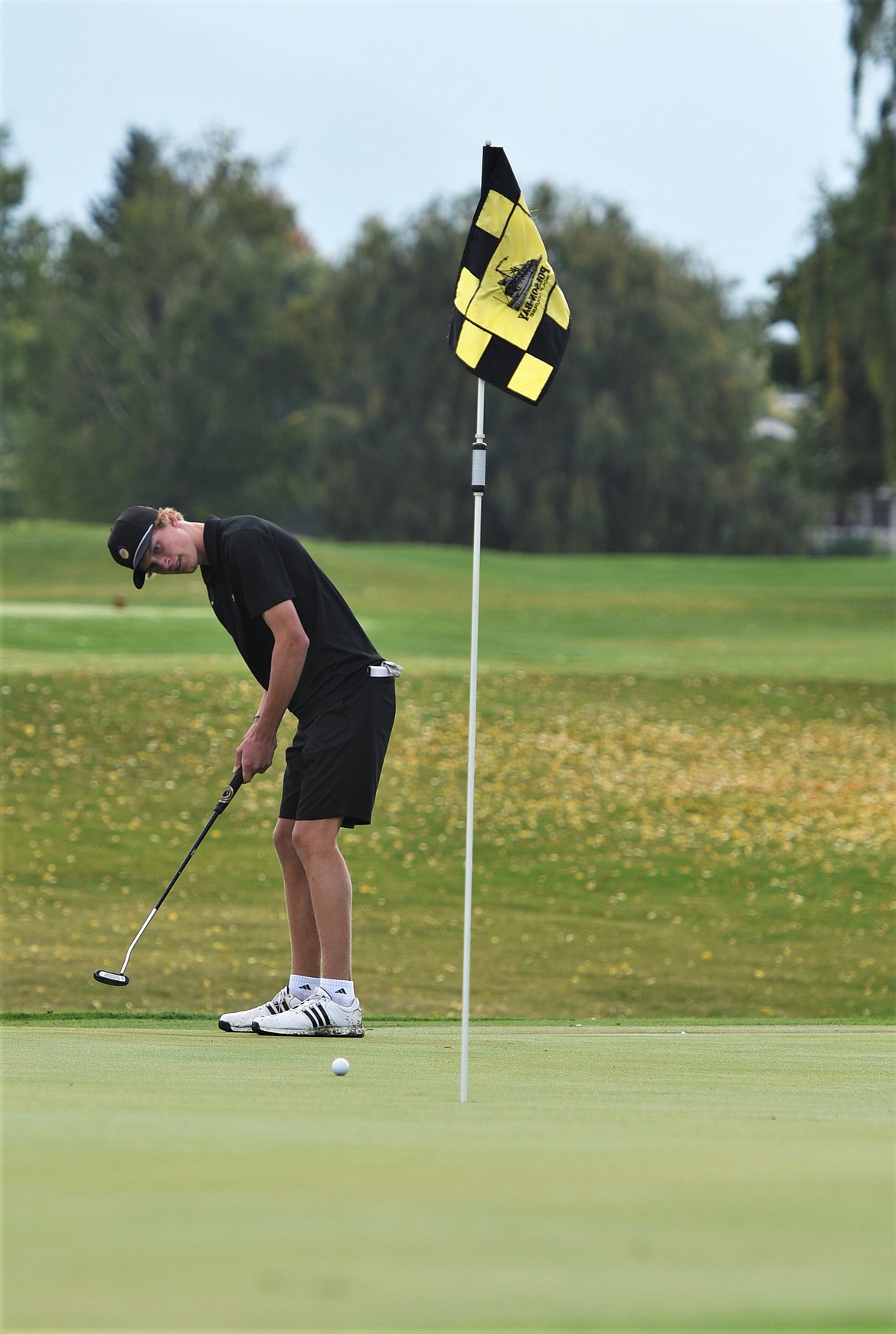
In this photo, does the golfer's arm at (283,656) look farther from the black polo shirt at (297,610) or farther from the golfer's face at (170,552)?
the golfer's face at (170,552)

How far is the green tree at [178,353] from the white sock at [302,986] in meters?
54.6

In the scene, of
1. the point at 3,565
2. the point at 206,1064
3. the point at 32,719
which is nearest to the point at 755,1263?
the point at 206,1064

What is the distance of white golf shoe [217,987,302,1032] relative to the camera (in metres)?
6.73

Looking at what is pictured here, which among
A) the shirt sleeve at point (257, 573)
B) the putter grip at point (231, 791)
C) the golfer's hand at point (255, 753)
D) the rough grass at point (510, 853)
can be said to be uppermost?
the shirt sleeve at point (257, 573)

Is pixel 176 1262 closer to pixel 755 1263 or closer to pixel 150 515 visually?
pixel 755 1263

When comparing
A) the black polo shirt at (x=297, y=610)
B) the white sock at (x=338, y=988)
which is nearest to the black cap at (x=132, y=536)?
the black polo shirt at (x=297, y=610)

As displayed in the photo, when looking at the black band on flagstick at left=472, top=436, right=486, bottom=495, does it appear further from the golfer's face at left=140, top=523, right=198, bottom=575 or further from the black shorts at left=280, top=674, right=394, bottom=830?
the golfer's face at left=140, top=523, right=198, bottom=575

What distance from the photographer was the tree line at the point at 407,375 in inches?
1490

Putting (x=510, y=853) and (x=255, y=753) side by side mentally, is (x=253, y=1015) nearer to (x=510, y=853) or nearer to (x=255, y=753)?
(x=255, y=753)

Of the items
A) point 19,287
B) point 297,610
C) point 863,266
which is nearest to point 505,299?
point 297,610

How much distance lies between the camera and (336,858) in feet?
20.8

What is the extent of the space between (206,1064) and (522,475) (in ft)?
140

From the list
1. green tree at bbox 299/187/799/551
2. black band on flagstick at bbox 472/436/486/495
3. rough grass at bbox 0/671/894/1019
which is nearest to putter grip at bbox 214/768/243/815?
black band on flagstick at bbox 472/436/486/495

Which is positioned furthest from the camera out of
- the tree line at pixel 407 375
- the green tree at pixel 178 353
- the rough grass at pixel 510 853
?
the green tree at pixel 178 353
